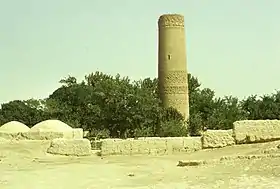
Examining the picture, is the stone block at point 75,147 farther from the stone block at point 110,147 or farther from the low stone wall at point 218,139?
the low stone wall at point 218,139

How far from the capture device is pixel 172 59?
41688mm

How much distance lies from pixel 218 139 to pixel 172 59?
2585 cm

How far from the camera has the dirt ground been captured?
10.0 meters

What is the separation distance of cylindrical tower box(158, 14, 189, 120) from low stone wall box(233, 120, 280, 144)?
24.5 meters

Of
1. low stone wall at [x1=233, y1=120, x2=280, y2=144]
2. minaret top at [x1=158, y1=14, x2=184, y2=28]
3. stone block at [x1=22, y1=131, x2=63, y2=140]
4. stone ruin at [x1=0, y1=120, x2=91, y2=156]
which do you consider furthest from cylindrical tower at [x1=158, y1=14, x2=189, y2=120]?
→ low stone wall at [x1=233, y1=120, x2=280, y2=144]

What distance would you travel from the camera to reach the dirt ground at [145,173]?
32.8 ft

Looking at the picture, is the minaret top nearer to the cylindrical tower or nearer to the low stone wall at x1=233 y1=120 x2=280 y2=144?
the cylindrical tower

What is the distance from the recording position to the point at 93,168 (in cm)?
1298

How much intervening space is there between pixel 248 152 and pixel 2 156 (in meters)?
7.54

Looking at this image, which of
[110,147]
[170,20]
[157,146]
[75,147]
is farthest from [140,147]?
[170,20]

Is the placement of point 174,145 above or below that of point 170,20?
below

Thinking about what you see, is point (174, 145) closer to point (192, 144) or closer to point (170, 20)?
point (192, 144)

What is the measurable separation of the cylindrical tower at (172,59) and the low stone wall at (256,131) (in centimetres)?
2451

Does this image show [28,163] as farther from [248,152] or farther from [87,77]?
[87,77]
